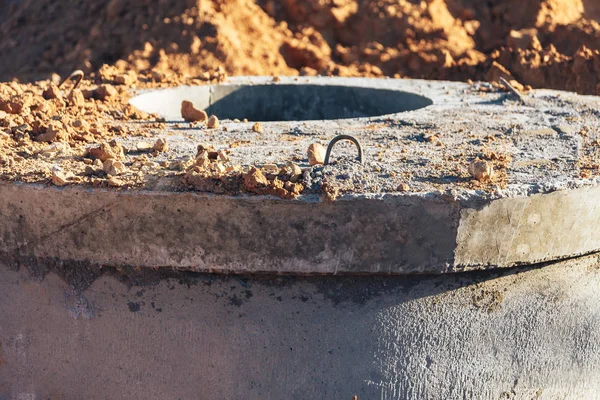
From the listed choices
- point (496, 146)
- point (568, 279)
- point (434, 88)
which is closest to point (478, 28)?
point (434, 88)

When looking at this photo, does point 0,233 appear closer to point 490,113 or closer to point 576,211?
point 576,211

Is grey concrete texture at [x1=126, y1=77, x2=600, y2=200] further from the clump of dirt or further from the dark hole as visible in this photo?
the clump of dirt

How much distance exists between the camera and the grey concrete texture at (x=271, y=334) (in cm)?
277

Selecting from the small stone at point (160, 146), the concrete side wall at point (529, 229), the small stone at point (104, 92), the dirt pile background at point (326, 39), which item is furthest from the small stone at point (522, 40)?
the small stone at point (160, 146)

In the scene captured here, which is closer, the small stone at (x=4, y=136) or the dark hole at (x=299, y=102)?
the small stone at (x=4, y=136)

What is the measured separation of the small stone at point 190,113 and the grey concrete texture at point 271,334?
1.25 meters

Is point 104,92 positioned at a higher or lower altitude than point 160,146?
higher

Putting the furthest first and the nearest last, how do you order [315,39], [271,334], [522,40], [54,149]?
[315,39] → [522,40] → [54,149] → [271,334]

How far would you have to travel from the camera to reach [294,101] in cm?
529

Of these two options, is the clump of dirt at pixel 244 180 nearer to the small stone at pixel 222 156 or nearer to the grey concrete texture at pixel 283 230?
the grey concrete texture at pixel 283 230

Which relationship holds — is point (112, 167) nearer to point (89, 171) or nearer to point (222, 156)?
point (89, 171)

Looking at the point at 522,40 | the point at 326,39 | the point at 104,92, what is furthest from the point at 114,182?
the point at 522,40

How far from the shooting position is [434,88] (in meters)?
5.13

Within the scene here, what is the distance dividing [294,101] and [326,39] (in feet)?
11.4
